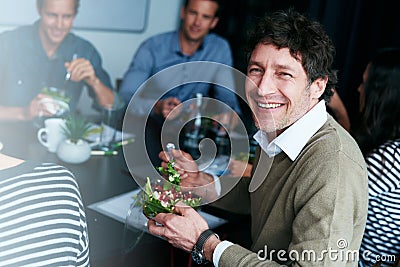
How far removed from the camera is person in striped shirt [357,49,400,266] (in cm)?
169

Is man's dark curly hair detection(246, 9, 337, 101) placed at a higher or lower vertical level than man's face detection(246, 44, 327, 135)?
higher

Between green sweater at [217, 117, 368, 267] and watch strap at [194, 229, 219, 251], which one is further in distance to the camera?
watch strap at [194, 229, 219, 251]

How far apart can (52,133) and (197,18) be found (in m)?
1.42

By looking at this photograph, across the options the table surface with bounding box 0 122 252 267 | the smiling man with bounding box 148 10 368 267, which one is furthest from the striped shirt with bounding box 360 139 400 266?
the table surface with bounding box 0 122 252 267

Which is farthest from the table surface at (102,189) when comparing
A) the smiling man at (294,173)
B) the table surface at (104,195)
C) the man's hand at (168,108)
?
the man's hand at (168,108)

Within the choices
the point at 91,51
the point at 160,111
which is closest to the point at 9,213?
the point at 160,111

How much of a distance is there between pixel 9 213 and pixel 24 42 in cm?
187

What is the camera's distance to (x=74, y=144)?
6.50ft

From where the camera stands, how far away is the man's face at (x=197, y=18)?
312cm

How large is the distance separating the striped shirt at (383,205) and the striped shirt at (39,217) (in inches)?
40.2

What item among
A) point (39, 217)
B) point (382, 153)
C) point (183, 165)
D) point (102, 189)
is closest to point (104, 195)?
point (102, 189)

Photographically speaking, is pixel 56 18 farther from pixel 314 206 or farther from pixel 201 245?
pixel 314 206

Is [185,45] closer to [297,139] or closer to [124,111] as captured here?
[124,111]

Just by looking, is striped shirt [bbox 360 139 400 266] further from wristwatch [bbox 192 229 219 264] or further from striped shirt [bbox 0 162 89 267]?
striped shirt [bbox 0 162 89 267]
